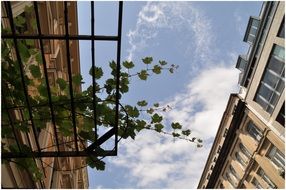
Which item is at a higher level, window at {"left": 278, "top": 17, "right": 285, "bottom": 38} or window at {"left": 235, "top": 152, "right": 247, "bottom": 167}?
window at {"left": 278, "top": 17, "right": 285, "bottom": 38}

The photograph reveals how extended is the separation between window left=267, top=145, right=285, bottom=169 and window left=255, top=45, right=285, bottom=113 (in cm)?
335

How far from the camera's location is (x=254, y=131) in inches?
1184

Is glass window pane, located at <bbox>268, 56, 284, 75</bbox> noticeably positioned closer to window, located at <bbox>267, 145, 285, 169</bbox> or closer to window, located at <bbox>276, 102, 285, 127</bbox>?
window, located at <bbox>276, 102, 285, 127</bbox>

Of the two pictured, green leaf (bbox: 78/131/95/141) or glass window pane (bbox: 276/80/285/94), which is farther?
glass window pane (bbox: 276/80/285/94)

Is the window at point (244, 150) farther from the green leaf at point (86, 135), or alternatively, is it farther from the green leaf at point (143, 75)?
the green leaf at point (86, 135)

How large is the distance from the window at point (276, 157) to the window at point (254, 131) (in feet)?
6.17

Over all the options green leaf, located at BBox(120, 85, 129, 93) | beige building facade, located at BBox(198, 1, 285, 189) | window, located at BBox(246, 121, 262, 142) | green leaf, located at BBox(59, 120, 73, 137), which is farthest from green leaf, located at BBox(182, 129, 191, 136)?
window, located at BBox(246, 121, 262, 142)

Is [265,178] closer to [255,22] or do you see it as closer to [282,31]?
Result: [282,31]

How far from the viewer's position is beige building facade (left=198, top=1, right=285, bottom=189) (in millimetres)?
23734

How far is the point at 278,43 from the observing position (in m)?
23.2

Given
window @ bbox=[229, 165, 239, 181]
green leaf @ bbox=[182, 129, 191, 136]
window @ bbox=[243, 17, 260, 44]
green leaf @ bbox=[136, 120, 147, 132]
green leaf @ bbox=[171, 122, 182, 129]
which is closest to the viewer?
green leaf @ bbox=[136, 120, 147, 132]

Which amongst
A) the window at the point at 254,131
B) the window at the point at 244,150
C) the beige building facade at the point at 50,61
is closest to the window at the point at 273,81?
the window at the point at 254,131

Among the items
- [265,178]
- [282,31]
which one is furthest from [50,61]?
[265,178]

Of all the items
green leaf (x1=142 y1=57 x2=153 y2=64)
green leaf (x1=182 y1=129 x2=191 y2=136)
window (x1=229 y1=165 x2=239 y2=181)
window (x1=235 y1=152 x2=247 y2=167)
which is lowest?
window (x1=229 y1=165 x2=239 y2=181)
